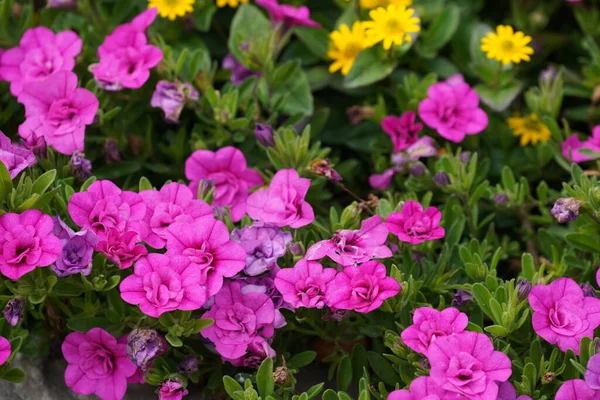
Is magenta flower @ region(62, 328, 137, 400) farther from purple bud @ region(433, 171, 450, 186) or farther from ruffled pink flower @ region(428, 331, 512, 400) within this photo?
purple bud @ region(433, 171, 450, 186)

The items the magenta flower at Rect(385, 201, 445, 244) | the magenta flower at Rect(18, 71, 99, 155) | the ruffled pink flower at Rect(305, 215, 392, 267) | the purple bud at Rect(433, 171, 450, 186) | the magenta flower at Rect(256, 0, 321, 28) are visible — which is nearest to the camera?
the ruffled pink flower at Rect(305, 215, 392, 267)

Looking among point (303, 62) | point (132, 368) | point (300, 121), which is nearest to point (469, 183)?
point (300, 121)

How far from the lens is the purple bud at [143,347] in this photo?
168 cm

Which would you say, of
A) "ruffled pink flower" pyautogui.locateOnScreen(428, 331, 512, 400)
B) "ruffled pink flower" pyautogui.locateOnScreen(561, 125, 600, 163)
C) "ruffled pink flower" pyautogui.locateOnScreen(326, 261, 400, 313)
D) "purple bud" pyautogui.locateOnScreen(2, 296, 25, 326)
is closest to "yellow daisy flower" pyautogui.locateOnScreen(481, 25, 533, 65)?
"ruffled pink flower" pyautogui.locateOnScreen(561, 125, 600, 163)

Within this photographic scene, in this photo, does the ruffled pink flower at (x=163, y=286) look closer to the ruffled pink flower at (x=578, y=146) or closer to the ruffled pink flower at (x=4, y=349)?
the ruffled pink flower at (x=4, y=349)

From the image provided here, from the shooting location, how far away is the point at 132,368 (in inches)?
70.8

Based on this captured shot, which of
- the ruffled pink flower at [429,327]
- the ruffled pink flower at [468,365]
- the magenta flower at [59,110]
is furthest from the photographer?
the magenta flower at [59,110]

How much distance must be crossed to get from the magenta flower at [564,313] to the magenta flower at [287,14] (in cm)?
115

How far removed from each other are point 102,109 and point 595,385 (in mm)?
1378

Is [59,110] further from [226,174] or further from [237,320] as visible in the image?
[237,320]

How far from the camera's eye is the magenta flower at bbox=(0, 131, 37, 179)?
1.74m

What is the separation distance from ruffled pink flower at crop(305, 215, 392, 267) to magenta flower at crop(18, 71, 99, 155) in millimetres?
666

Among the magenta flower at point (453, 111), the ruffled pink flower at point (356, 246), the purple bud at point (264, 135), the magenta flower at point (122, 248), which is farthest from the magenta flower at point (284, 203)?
the magenta flower at point (453, 111)

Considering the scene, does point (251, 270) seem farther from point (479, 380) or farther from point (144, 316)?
point (479, 380)
